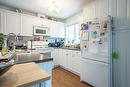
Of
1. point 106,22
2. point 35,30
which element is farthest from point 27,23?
point 106,22

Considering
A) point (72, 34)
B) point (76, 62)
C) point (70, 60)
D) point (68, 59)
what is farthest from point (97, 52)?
point (72, 34)

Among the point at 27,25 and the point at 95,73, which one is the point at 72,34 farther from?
the point at 95,73

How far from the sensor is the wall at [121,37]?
1.72 metres

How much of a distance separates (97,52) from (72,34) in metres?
2.48

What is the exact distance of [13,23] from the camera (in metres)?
3.16

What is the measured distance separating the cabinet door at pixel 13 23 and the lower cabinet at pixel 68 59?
1.70 m

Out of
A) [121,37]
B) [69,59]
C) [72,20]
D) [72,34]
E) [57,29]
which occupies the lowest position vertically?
[69,59]

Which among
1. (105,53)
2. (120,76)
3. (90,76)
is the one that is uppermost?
(105,53)

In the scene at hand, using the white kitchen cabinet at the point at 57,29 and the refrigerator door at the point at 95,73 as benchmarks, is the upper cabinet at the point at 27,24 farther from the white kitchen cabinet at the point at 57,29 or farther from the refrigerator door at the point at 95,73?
the refrigerator door at the point at 95,73

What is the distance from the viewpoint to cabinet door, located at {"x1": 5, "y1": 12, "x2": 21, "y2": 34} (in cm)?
307

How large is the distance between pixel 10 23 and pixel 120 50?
11.1 ft

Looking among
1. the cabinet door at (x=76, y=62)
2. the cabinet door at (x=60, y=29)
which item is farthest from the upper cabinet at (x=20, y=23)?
the cabinet door at (x=76, y=62)

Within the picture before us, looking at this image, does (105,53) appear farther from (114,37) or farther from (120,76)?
(120,76)

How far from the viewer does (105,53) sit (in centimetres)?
193
